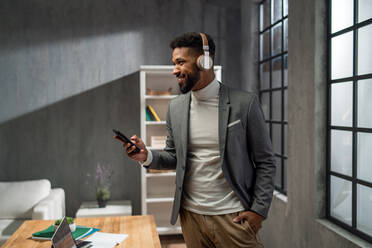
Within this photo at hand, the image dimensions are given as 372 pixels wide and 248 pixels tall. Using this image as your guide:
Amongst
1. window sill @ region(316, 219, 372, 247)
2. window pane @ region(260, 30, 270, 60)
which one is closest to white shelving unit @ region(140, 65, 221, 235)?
window pane @ region(260, 30, 270, 60)

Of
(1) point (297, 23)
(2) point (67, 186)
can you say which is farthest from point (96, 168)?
→ (1) point (297, 23)

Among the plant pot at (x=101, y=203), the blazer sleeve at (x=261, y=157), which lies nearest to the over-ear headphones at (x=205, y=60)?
the blazer sleeve at (x=261, y=157)

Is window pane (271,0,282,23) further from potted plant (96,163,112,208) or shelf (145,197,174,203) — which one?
potted plant (96,163,112,208)

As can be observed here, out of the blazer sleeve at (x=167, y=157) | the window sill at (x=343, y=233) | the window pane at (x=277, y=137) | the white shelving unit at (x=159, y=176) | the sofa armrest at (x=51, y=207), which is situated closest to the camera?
the blazer sleeve at (x=167, y=157)

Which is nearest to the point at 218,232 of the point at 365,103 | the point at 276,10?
the point at 365,103

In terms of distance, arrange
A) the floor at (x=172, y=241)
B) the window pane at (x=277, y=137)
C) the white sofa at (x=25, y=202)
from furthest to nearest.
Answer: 1. the floor at (x=172, y=241)
2. the window pane at (x=277, y=137)
3. the white sofa at (x=25, y=202)

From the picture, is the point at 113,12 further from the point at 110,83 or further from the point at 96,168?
the point at 96,168

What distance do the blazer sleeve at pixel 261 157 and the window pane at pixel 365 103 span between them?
2.70ft

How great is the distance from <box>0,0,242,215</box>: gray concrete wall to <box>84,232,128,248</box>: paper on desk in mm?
2524

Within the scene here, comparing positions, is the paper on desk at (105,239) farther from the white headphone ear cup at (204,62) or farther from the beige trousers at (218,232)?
the white headphone ear cup at (204,62)

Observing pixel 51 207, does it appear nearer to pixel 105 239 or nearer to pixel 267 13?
pixel 105 239

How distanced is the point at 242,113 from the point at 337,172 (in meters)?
1.17

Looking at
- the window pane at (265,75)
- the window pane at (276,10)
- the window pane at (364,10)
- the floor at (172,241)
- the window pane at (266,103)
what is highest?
the window pane at (276,10)

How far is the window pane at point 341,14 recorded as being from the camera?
2.44 metres
